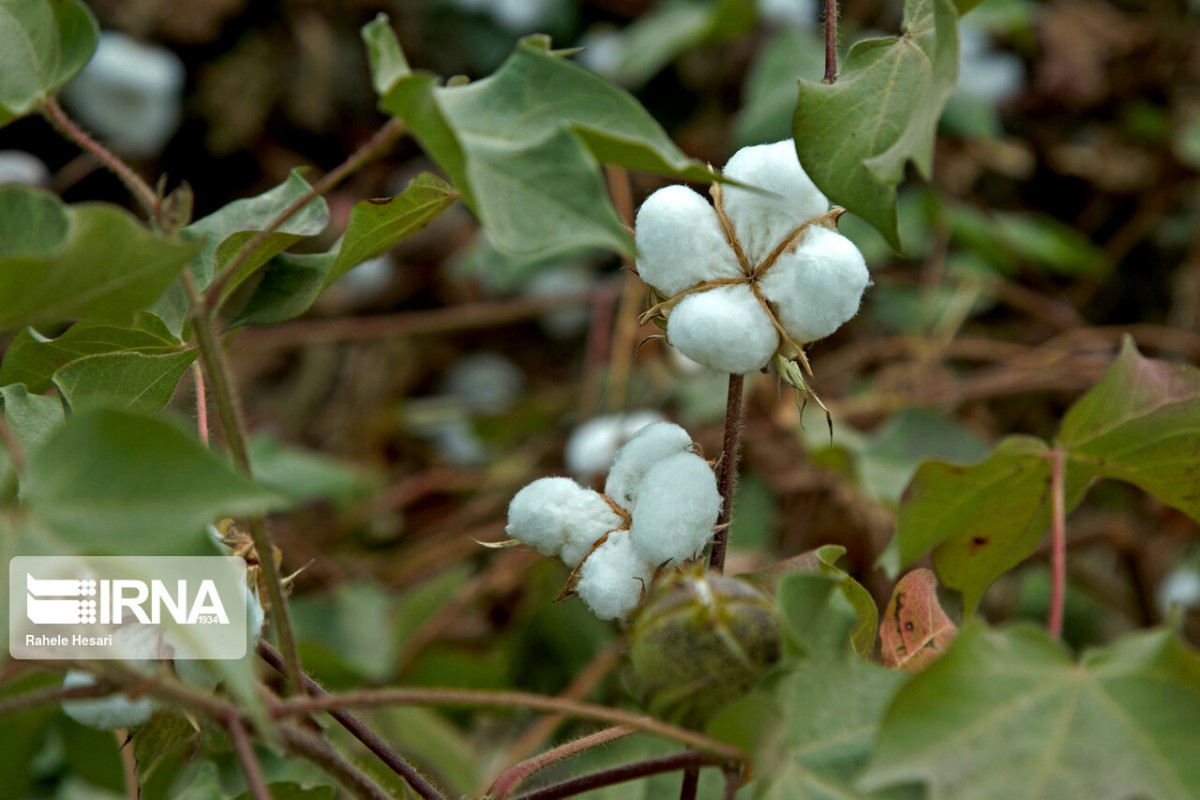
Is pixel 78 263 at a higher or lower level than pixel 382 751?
higher

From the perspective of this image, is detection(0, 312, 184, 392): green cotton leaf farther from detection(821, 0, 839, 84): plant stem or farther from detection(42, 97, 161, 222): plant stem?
detection(821, 0, 839, 84): plant stem

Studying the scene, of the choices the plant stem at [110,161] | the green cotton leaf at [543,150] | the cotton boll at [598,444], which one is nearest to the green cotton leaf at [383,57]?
the green cotton leaf at [543,150]

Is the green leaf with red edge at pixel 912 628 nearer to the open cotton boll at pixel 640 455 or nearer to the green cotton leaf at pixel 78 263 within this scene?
the open cotton boll at pixel 640 455

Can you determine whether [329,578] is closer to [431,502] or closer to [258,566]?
[431,502]

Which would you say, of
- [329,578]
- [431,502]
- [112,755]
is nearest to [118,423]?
[112,755]

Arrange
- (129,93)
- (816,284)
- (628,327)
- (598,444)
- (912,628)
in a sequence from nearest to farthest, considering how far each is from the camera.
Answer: (816,284) → (912,628) → (598,444) → (628,327) → (129,93)

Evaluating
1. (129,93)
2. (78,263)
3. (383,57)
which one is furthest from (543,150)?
(129,93)

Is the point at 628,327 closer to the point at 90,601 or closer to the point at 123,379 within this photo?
the point at 123,379
